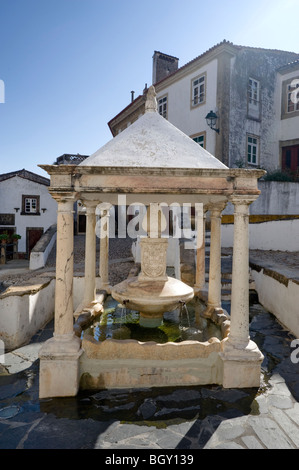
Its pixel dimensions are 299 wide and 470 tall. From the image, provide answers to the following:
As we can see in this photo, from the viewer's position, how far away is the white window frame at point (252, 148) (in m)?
18.9

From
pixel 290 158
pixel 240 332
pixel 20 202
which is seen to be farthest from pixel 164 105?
pixel 240 332

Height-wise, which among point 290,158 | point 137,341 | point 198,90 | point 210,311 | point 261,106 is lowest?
point 210,311

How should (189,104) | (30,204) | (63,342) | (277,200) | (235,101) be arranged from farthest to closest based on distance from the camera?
(30,204) < (189,104) < (235,101) < (277,200) < (63,342)

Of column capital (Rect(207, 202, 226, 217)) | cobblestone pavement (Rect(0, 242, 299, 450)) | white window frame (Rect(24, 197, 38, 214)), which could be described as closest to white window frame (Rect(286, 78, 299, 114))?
column capital (Rect(207, 202, 226, 217))

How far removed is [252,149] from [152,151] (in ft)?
54.6

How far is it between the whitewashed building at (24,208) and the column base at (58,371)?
2149cm

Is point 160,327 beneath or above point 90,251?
beneath

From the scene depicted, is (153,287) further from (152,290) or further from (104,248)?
(104,248)

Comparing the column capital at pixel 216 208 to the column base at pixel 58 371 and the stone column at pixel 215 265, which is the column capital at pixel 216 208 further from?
the column base at pixel 58 371

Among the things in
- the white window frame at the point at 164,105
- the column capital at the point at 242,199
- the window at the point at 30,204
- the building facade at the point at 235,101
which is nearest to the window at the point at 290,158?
the building facade at the point at 235,101

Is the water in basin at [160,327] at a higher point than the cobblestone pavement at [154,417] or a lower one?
higher

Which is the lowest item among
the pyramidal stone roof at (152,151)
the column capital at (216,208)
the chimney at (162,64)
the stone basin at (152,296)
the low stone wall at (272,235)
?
the stone basin at (152,296)

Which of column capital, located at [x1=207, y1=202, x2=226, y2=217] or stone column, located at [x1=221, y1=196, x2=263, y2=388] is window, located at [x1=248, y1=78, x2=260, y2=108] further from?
stone column, located at [x1=221, y1=196, x2=263, y2=388]

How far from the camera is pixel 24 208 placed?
24.6 metres
